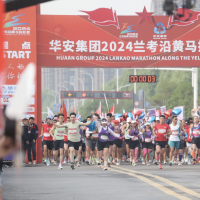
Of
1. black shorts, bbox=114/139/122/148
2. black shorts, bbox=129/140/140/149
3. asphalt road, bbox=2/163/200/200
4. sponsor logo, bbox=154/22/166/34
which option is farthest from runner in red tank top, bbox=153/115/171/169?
asphalt road, bbox=2/163/200/200

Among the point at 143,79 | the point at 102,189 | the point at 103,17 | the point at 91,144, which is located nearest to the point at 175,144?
the point at 91,144

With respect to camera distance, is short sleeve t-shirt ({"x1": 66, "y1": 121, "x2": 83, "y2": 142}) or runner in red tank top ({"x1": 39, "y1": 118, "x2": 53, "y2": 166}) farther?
runner in red tank top ({"x1": 39, "y1": 118, "x2": 53, "y2": 166})

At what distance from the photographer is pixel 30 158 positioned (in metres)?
19.1

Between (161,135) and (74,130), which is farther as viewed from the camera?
(161,135)

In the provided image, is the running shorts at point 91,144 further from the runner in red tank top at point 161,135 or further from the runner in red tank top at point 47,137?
the runner in red tank top at point 161,135

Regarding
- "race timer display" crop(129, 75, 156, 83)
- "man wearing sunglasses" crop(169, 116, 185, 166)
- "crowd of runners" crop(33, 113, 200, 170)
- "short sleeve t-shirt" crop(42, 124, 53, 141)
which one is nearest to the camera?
"crowd of runners" crop(33, 113, 200, 170)

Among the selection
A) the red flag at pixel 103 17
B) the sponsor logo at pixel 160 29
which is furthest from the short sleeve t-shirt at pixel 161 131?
the red flag at pixel 103 17

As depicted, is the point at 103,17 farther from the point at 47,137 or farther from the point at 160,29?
the point at 47,137

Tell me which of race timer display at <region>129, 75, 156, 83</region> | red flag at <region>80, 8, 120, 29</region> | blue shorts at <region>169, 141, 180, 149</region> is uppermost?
red flag at <region>80, 8, 120, 29</region>

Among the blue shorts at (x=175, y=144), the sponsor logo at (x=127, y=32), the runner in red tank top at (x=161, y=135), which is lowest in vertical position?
the blue shorts at (x=175, y=144)

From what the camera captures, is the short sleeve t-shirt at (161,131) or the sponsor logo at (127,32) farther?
the sponsor logo at (127,32)

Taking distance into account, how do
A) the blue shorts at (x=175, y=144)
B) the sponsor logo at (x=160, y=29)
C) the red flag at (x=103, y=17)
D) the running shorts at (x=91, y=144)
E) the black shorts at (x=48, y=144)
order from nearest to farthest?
the blue shorts at (x=175, y=144)
the black shorts at (x=48, y=144)
the running shorts at (x=91, y=144)
the red flag at (x=103, y=17)
the sponsor logo at (x=160, y=29)

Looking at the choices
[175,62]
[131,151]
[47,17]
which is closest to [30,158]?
[131,151]

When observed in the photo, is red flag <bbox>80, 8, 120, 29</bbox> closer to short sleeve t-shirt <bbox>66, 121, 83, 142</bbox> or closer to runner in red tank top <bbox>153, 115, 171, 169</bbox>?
runner in red tank top <bbox>153, 115, 171, 169</bbox>
